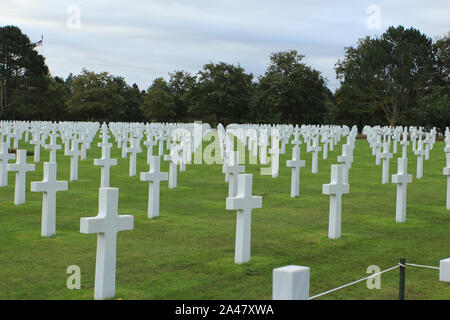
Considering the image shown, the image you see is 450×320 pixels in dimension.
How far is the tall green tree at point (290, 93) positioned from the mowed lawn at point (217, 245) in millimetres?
57096

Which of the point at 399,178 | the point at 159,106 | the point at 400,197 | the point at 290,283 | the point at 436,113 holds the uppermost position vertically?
the point at 159,106

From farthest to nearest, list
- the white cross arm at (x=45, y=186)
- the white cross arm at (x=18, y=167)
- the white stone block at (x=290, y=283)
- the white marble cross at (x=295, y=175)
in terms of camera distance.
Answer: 1. the white marble cross at (x=295, y=175)
2. the white cross arm at (x=18, y=167)
3. the white cross arm at (x=45, y=186)
4. the white stone block at (x=290, y=283)

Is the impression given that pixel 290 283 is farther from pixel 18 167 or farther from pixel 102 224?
pixel 18 167

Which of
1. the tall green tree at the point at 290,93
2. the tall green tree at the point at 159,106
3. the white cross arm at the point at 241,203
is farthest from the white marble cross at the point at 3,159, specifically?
the tall green tree at the point at 159,106

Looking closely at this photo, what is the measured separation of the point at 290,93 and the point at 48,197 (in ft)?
208

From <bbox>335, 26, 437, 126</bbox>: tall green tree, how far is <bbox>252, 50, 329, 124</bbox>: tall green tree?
9.64 metres

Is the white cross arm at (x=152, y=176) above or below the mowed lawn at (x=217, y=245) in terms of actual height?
above

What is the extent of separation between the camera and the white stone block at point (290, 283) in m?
3.07

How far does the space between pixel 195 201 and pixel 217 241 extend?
3.97m

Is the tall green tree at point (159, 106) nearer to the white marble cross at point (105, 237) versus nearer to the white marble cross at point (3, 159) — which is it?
the white marble cross at point (3, 159)

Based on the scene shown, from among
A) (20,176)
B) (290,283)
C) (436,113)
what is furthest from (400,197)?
(436,113)

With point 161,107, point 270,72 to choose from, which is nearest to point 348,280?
point 270,72

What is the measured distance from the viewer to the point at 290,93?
70.4 m

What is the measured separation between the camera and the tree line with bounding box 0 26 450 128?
59344 millimetres
